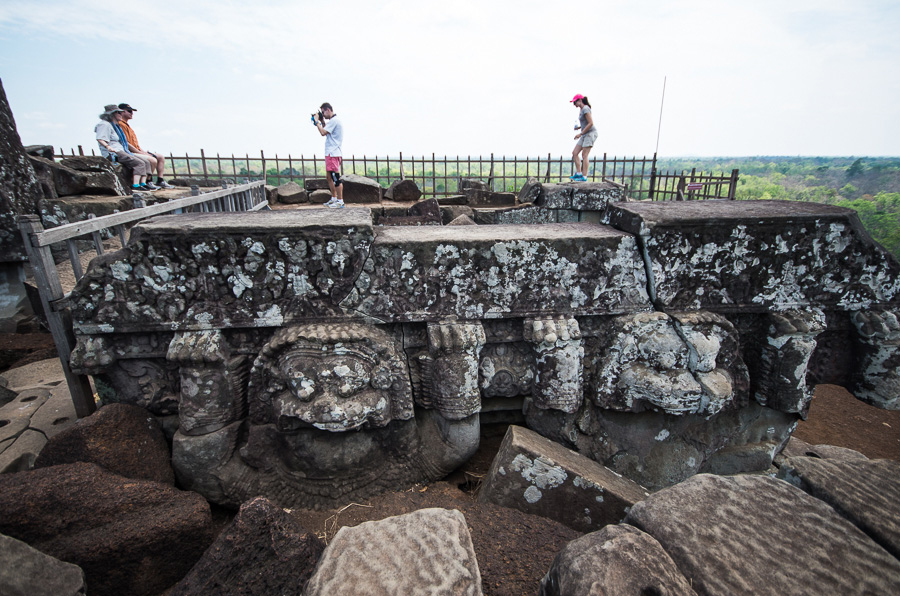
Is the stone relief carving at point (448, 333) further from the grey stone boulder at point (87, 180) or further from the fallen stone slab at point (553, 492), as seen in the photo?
the grey stone boulder at point (87, 180)

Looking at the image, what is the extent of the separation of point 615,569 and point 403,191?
8.01 metres

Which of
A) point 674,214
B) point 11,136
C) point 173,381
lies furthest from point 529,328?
point 11,136

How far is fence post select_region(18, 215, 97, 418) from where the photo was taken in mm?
1992

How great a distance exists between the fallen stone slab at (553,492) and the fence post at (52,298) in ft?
7.19

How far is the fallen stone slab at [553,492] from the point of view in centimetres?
186

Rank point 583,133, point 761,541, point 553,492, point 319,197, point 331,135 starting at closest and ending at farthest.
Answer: point 761,541 → point 553,492 → point 331,135 → point 583,133 → point 319,197

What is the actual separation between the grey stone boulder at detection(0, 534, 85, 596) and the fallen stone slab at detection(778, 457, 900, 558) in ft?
8.08

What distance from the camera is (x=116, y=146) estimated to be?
5.92 metres

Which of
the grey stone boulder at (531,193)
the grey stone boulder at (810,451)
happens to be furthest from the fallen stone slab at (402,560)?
the grey stone boulder at (531,193)

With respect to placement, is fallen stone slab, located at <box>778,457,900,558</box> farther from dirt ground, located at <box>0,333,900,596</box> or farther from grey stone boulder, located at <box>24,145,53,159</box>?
grey stone boulder, located at <box>24,145,53,159</box>

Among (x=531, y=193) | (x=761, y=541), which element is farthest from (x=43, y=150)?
(x=761, y=541)

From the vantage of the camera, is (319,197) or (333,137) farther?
(319,197)

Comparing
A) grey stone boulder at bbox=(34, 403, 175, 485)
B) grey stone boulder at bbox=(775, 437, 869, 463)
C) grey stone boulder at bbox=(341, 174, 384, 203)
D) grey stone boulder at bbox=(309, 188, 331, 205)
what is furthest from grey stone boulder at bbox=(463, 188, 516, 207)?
grey stone boulder at bbox=(34, 403, 175, 485)

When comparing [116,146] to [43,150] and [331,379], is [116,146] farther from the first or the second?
[331,379]
